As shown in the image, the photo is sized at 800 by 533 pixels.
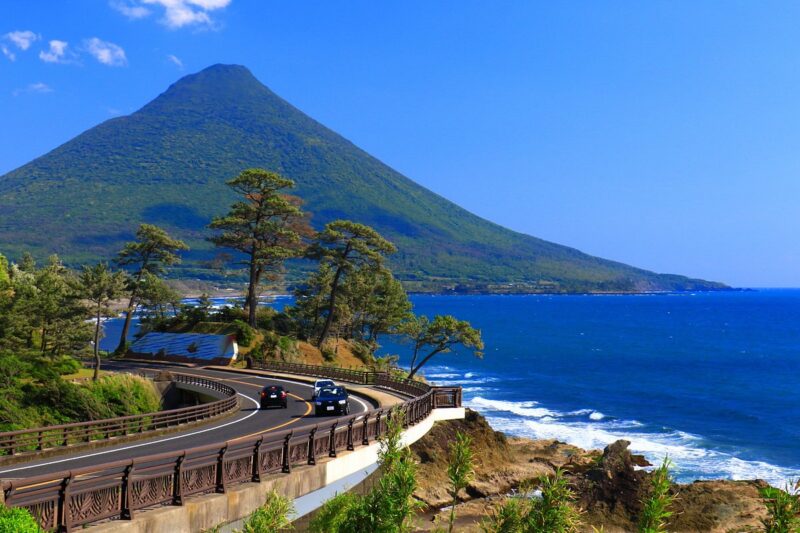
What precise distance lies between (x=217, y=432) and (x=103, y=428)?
3998 millimetres

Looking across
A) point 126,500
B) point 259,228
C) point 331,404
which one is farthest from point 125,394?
point 259,228

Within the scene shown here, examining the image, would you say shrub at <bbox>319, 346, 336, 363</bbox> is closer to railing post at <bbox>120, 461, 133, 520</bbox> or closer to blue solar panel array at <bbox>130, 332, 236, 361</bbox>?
blue solar panel array at <bbox>130, 332, 236, 361</bbox>

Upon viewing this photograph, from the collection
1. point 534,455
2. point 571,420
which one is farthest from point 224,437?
point 571,420

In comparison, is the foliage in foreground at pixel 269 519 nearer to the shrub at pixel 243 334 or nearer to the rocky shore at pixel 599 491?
the rocky shore at pixel 599 491

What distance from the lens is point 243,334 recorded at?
6028 cm

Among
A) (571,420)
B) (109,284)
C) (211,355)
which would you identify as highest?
(109,284)

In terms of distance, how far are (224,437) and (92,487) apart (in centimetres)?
1363

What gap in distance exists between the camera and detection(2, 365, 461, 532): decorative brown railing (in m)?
11.2

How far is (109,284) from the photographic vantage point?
48375 millimetres

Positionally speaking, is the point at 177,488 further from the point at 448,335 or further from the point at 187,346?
the point at 187,346

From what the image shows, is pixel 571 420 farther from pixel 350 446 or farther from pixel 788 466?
pixel 350 446

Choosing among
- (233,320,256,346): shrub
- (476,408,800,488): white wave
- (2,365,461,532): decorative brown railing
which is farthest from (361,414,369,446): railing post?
(233,320,256,346): shrub

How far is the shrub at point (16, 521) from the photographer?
29.8 feet

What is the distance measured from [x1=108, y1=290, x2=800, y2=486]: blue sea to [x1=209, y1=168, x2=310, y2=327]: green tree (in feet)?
72.1
